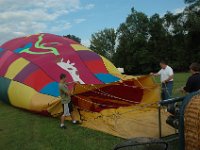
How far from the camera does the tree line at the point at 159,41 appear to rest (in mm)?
47719

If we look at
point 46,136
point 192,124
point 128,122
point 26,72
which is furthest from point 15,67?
point 192,124

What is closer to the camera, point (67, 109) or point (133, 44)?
point (67, 109)

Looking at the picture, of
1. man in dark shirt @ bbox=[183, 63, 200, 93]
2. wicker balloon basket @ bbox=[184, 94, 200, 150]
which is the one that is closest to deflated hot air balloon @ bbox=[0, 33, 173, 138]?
man in dark shirt @ bbox=[183, 63, 200, 93]

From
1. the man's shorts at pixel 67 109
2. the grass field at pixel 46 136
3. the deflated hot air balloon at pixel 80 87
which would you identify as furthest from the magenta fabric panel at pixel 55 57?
the man's shorts at pixel 67 109

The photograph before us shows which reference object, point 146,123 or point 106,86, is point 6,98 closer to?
point 106,86

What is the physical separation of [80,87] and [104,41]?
222 ft

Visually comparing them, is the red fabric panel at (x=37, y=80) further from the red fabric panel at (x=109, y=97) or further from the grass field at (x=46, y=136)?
the red fabric panel at (x=109, y=97)

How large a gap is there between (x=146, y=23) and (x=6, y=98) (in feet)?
156

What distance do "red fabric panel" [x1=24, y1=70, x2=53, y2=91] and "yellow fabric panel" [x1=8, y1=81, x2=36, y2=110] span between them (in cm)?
13

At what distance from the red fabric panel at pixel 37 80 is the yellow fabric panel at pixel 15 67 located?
2.34ft

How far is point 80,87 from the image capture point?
8672mm

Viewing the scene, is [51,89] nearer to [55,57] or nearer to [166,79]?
[55,57]

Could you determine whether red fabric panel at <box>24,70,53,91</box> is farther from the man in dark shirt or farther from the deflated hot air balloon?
the man in dark shirt

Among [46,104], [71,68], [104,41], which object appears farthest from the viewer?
[104,41]
